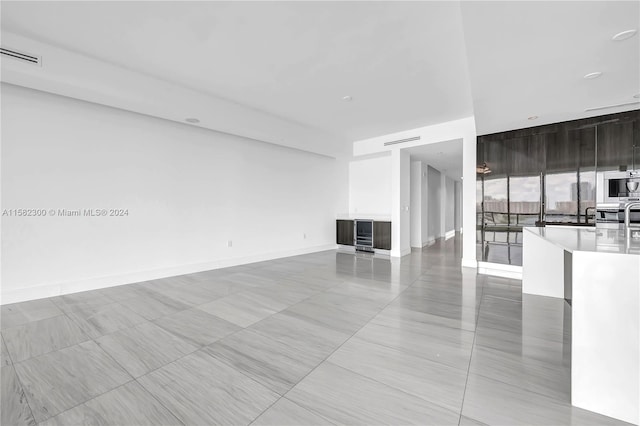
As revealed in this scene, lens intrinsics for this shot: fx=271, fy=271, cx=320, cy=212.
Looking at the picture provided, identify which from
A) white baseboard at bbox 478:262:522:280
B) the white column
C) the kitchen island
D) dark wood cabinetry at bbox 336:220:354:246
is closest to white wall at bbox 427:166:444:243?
dark wood cabinetry at bbox 336:220:354:246

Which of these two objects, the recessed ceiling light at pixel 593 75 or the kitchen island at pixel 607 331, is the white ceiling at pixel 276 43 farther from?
the kitchen island at pixel 607 331

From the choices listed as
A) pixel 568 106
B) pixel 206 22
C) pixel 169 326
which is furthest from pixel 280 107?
pixel 568 106

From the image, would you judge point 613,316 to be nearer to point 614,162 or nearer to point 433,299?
point 433,299

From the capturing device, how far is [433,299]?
339 cm

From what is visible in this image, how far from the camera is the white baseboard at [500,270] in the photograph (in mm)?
4616

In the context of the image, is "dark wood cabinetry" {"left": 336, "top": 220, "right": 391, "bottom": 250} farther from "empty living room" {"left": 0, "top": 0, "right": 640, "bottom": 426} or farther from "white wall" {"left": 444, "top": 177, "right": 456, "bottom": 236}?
"white wall" {"left": 444, "top": 177, "right": 456, "bottom": 236}

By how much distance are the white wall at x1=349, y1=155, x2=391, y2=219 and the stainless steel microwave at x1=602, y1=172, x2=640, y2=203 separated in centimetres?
394

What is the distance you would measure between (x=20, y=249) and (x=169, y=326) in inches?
94.1

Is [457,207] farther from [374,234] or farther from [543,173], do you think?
[543,173]

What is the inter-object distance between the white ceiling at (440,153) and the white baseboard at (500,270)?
99.3 inches

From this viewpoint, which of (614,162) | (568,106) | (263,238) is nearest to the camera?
(568,106)

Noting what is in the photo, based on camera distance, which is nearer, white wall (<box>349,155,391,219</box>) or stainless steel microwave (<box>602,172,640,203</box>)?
stainless steel microwave (<box>602,172,640,203</box>)
